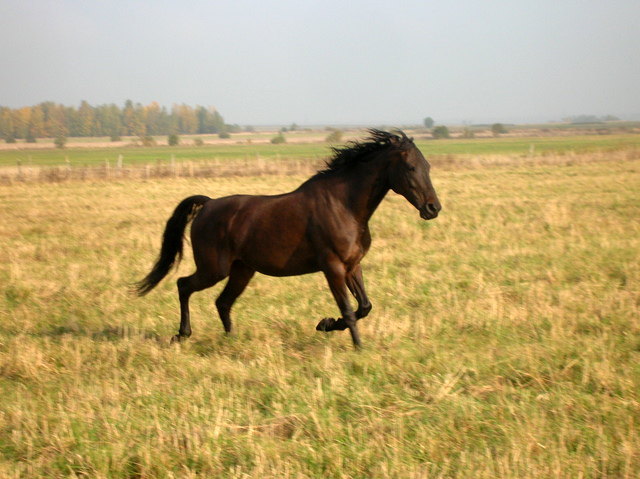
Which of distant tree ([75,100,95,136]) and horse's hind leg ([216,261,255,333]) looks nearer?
horse's hind leg ([216,261,255,333])

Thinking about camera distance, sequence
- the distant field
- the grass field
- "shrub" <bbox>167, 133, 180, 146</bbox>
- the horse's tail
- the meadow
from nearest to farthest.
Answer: the grass field, the horse's tail, the meadow, the distant field, "shrub" <bbox>167, 133, 180, 146</bbox>

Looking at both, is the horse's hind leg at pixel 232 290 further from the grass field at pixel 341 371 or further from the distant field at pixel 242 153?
the distant field at pixel 242 153

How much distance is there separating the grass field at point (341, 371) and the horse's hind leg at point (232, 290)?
0.24 m

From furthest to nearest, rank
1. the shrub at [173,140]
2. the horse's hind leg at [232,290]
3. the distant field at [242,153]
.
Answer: the shrub at [173,140] → the distant field at [242,153] → the horse's hind leg at [232,290]

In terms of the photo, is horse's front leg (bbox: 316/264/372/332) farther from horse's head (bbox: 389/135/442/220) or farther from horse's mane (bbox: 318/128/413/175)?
horse's mane (bbox: 318/128/413/175)

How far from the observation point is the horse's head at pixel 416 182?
6.21 meters

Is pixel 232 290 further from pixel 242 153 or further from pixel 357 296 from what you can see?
pixel 242 153

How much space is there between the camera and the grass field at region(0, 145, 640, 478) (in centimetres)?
402

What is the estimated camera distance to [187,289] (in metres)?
7.01

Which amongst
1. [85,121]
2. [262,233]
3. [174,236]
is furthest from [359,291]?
[85,121]

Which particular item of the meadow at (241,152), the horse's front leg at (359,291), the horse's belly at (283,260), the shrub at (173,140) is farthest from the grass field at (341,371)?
the shrub at (173,140)

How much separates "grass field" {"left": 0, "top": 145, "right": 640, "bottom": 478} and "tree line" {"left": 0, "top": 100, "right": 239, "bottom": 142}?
90035mm

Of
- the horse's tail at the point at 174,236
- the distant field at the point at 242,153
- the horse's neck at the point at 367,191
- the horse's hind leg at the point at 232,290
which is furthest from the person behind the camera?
the distant field at the point at 242,153

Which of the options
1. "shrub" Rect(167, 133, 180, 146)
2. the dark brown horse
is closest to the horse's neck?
the dark brown horse
